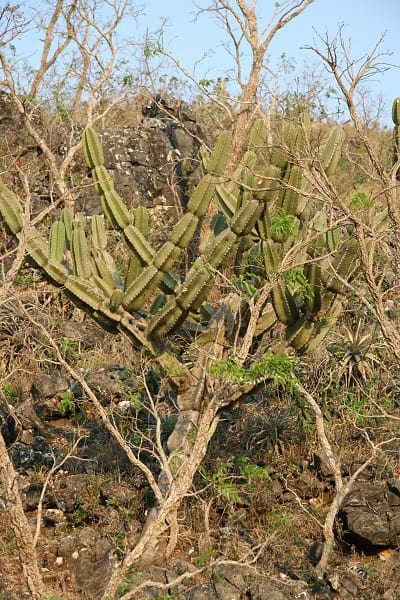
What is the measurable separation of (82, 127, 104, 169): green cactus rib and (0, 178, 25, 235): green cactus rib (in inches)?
31.7

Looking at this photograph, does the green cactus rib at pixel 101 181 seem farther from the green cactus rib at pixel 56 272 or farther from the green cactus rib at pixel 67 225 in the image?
the green cactus rib at pixel 56 272

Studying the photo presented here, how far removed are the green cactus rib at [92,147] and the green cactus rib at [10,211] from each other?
2.64 ft

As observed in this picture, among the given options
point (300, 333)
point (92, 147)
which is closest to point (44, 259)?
point (92, 147)

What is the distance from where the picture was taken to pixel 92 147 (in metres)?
7.57

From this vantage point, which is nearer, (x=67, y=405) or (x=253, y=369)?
(x=253, y=369)

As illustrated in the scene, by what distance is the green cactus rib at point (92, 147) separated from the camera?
7.53m

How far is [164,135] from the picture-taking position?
14.3 m

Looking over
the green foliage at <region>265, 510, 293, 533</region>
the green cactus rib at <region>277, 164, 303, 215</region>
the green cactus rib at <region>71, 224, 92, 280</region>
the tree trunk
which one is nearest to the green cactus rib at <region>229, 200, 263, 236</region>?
the green cactus rib at <region>277, 164, 303, 215</region>

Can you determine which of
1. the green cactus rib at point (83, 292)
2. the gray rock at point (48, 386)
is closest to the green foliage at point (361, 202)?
the green cactus rib at point (83, 292)

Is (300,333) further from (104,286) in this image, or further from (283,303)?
(104,286)

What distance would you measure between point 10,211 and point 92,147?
96 centimetres

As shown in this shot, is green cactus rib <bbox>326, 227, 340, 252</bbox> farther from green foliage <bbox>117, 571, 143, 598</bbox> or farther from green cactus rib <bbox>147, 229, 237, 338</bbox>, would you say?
green foliage <bbox>117, 571, 143, 598</bbox>

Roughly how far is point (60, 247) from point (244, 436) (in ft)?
9.04

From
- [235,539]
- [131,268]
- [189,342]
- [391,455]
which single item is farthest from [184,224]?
[391,455]
